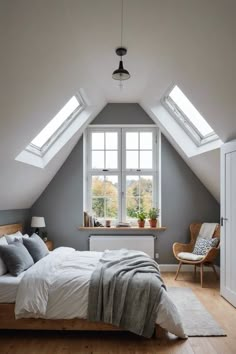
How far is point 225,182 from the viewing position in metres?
4.14

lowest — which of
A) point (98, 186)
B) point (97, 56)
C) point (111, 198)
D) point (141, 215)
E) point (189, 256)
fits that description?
point (189, 256)

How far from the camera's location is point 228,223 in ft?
13.3

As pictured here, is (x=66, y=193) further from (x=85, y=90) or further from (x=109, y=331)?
(x=109, y=331)

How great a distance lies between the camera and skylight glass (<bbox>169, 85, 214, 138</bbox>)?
4738 millimetres

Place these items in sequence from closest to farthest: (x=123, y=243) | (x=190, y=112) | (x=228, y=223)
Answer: (x=228, y=223) < (x=190, y=112) < (x=123, y=243)

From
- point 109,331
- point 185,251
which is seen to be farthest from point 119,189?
point 109,331

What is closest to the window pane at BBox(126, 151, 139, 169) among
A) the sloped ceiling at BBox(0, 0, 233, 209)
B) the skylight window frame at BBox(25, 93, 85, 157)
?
the skylight window frame at BBox(25, 93, 85, 157)

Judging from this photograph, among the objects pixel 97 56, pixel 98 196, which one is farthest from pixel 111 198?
pixel 97 56

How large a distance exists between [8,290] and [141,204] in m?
3.32

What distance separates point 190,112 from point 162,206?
1.82 meters

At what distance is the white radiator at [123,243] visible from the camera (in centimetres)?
561

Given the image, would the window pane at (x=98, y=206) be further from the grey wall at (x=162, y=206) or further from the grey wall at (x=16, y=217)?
the grey wall at (x=16, y=217)

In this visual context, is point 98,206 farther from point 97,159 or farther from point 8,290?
point 8,290

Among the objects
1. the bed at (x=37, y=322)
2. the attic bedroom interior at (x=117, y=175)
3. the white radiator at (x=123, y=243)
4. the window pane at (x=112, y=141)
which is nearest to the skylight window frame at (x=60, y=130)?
the attic bedroom interior at (x=117, y=175)
